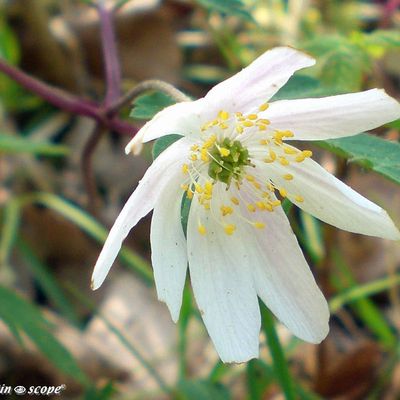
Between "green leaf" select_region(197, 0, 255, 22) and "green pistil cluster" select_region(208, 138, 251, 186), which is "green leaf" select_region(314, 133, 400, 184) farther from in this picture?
"green leaf" select_region(197, 0, 255, 22)

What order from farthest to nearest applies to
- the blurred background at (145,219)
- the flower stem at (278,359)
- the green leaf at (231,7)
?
the blurred background at (145,219)
the green leaf at (231,7)
the flower stem at (278,359)

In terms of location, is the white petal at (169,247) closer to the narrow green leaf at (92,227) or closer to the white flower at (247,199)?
the white flower at (247,199)

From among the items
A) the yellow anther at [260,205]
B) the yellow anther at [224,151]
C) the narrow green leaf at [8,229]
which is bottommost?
the narrow green leaf at [8,229]

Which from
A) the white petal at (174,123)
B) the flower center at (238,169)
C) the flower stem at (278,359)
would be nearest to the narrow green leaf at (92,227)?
the flower stem at (278,359)

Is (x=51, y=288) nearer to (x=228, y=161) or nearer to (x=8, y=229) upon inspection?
(x=8, y=229)

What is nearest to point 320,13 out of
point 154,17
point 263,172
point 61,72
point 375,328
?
point 154,17

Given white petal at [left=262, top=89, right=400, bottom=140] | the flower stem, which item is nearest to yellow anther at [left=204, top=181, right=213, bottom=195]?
white petal at [left=262, top=89, right=400, bottom=140]

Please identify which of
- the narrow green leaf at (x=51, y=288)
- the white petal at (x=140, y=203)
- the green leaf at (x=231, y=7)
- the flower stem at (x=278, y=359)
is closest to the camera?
the white petal at (x=140, y=203)
